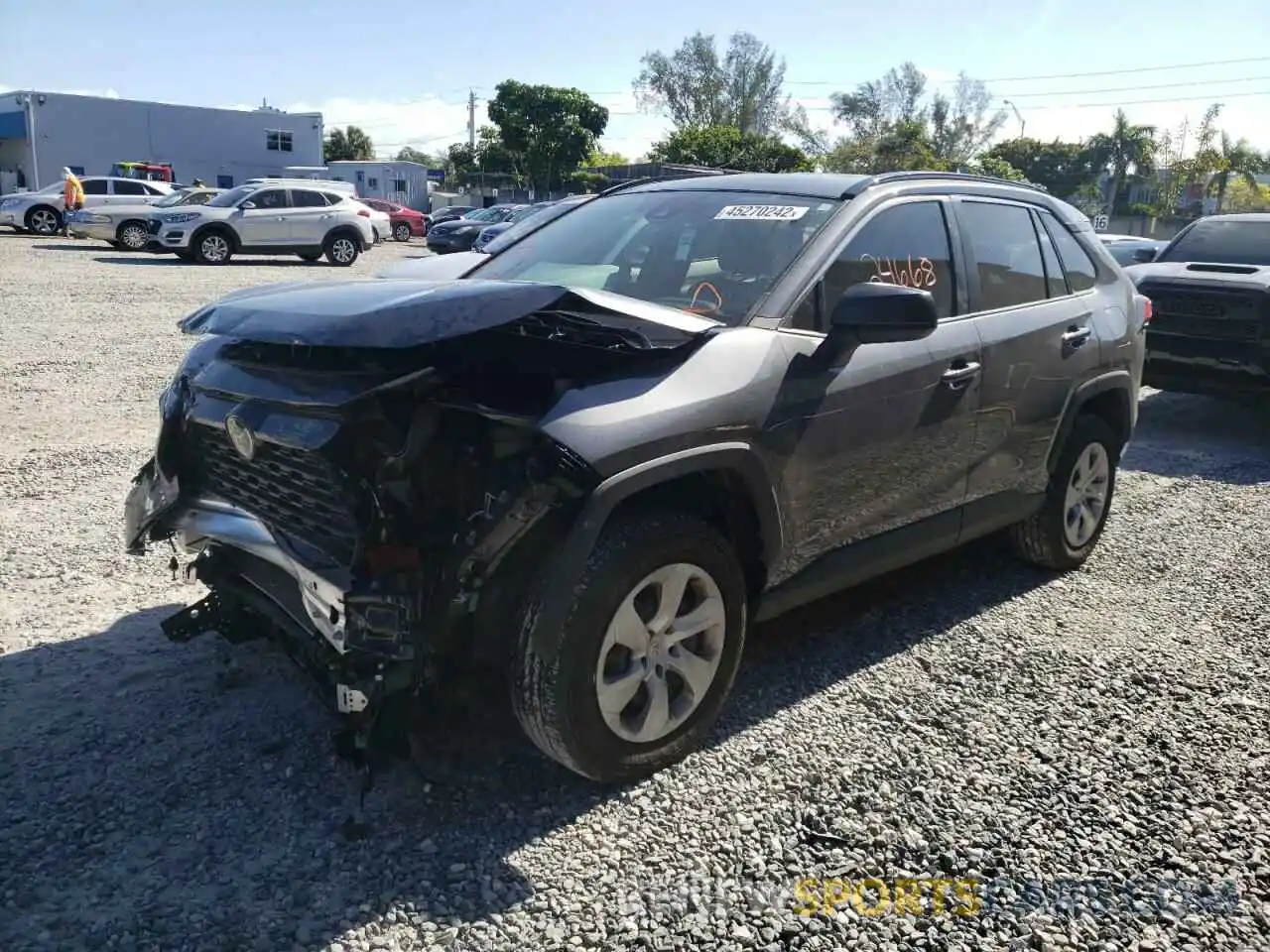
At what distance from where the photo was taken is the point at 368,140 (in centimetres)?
9881

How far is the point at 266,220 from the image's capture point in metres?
21.7

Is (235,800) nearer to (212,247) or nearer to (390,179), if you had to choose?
(212,247)

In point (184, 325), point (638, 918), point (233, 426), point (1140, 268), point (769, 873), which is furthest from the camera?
point (1140, 268)

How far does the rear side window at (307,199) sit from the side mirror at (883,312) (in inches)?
820

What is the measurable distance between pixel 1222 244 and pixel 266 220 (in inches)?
717

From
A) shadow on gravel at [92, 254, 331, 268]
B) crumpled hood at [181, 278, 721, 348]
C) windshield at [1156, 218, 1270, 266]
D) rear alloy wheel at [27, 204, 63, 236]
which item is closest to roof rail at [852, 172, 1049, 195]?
crumpled hood at [181, 278, 721, 348]

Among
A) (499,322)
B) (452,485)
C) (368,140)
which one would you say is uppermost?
(368,140)

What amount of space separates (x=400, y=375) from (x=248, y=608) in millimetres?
1320

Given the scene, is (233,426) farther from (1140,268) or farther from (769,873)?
(1140,268)

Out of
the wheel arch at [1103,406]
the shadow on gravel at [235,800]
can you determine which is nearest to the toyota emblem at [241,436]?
the shadow on gravel at [235,800]

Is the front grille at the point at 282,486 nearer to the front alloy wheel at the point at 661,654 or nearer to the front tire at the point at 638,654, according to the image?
the front tire at the point at 638,654

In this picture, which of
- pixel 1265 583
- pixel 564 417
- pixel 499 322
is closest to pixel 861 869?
pixel 564 417

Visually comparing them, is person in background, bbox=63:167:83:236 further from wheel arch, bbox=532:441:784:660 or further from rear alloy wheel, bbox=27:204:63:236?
wheel arch, bbox=532:441:784:660

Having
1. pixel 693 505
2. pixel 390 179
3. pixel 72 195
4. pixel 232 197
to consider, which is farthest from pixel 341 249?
pixel 390 179
